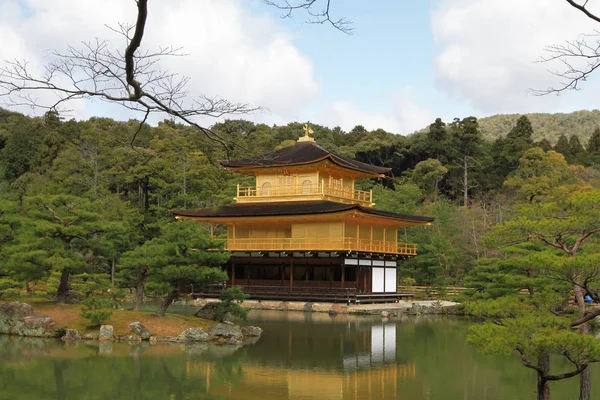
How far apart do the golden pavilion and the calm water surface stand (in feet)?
30.5

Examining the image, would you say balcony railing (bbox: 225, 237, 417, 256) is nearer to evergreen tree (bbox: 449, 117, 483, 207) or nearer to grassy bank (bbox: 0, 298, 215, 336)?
grassy bank (bbox: 0, 298, 215, 336)

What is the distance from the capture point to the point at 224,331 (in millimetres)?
16172

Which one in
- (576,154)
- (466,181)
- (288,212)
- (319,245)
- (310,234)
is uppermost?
(576,154)

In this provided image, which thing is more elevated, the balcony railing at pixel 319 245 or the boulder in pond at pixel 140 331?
the balcony railing at pixel 319 245

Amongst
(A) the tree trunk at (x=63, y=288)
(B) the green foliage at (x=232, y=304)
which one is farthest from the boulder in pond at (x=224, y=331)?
(A) the tree trunk at (x=63, y=288)

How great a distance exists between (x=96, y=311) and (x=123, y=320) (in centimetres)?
79

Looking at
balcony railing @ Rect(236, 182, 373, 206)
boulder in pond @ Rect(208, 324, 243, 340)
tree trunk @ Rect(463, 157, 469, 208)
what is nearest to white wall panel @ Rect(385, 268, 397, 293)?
balcony railing @ Rect(236, 182, 373, 206)

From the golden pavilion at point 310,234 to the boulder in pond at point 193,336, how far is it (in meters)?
10.4

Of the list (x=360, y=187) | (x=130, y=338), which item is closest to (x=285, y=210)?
(x=130, y=338)

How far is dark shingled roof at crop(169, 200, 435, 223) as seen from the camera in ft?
86.2

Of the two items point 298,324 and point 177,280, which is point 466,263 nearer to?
point 298,324

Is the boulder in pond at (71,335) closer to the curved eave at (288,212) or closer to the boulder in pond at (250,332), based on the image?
the boulder in pond at (250,332)

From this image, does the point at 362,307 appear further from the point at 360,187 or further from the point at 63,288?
the point at 360,187

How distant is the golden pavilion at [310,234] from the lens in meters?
26.6
